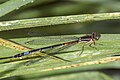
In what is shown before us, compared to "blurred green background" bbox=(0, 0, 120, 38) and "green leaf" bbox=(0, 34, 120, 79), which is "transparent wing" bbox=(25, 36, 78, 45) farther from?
"blurred green background" bbox=(0, 0, 120, 38)

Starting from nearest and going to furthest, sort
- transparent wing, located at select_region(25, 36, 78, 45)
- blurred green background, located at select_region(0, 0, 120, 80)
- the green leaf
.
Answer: the green leaf → transparent wing, located at select_region(25, 36, 78, 45) → blurred green background, located at select_region(0, 0, 120, 80)

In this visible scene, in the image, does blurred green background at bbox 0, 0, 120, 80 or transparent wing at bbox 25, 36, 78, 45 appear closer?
transparent wing at bbox 25, 36, 78, 45

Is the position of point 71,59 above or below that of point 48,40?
below

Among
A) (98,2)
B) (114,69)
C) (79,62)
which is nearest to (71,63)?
(79,62)

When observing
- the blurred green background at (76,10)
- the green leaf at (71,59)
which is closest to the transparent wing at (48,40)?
the green leaf at (71,59)

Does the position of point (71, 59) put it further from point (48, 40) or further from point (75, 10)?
point (75, 10)

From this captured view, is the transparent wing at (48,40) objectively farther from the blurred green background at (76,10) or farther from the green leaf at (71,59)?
the blurred green background at (76,10)

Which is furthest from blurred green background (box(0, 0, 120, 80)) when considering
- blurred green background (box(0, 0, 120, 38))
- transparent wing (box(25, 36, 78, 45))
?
transparent wing (box(25, 36, 78, 45))

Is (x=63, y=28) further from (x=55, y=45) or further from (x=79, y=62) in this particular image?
(x=79, y=62)

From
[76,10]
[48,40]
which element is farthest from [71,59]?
[76,10]

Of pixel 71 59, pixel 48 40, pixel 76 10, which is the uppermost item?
pixel 76 10

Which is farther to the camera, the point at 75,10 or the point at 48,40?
the point at 75,10
